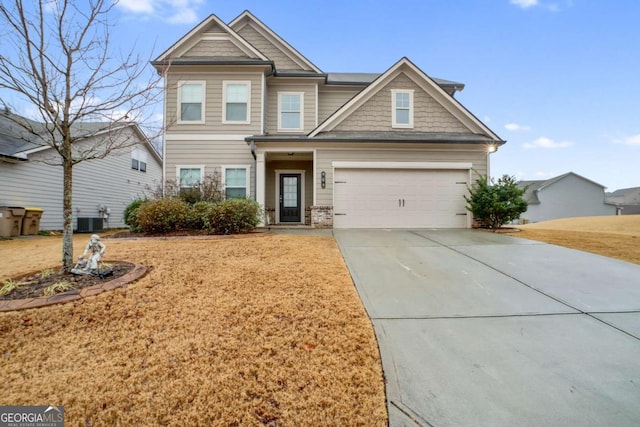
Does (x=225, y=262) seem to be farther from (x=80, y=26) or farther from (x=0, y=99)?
(x=80, y=26)

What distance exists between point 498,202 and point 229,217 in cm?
842

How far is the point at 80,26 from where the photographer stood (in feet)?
12.8

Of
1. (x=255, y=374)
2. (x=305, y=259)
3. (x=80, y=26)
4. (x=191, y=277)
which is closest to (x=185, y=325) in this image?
(x=255, y=374)

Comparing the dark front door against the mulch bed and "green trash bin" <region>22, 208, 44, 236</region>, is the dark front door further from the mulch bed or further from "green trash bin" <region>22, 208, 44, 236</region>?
"green trash bin" <region>22, 208, 44, 236</region>

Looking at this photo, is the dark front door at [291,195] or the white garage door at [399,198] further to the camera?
the dark front door at [291,195]

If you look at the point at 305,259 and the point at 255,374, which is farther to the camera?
the point at 305,259

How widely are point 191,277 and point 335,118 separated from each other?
804 centimetres

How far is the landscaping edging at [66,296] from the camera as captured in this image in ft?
9.38

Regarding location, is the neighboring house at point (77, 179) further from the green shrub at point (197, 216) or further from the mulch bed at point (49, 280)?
the mulch bed at point (49, 280)

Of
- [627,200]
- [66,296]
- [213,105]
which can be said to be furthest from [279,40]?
[627,200]

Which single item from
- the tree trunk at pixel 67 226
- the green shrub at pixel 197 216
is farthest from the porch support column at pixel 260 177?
the tree trunk at pixel 67 226

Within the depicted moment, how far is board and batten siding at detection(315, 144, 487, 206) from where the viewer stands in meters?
9.55

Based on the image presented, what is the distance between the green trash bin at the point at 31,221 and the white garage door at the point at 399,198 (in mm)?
11240

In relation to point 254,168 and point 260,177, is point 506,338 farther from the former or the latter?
point 254,168
